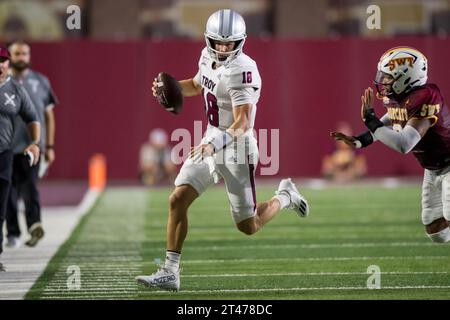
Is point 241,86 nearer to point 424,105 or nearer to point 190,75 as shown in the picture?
point 424,105

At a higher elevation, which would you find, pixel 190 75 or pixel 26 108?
pixel 26 108

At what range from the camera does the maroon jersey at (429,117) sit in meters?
6.42

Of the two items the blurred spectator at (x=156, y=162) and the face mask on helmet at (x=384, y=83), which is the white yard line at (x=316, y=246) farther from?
the blurred spectator at (x=156, y=162)

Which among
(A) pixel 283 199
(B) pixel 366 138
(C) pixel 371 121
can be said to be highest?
(C) pixel 371 121

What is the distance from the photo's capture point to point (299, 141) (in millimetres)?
18891

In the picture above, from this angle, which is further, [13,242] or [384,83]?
[13,242]

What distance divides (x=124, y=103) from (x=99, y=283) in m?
11.9

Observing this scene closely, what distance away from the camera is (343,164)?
18250 millimetres

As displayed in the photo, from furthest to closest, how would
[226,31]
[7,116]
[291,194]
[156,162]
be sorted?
[156,162] → [7,116] → [291,194] → [226,31]

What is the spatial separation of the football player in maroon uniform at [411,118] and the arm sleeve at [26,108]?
2.61 metres

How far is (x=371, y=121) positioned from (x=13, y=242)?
4.05 meters

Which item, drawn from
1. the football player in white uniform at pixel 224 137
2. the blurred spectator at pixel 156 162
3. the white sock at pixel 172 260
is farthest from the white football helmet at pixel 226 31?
the blurred spectator at pixel 156 162

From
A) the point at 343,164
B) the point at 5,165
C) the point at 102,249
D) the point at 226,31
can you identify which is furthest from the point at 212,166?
the point at 343,164
